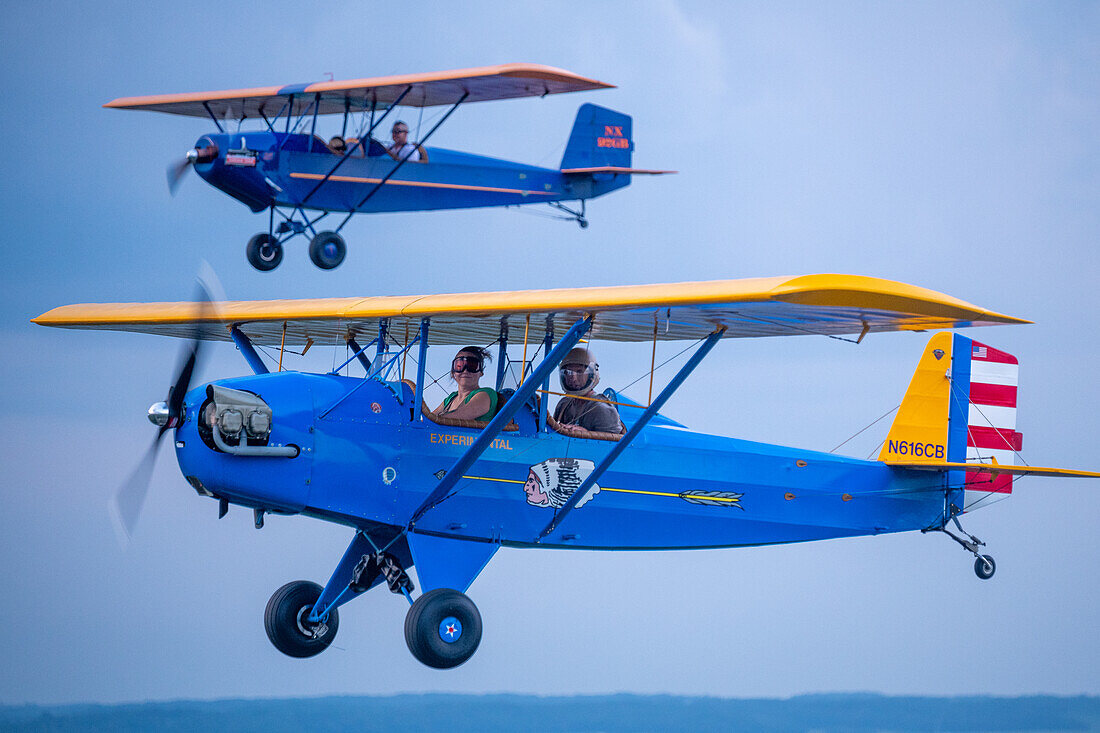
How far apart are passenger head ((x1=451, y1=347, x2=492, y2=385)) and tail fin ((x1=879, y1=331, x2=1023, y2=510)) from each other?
415 cm

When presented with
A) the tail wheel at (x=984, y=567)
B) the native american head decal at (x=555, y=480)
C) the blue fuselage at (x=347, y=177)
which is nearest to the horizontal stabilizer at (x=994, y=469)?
the tail wheel at (x=984, y=567)

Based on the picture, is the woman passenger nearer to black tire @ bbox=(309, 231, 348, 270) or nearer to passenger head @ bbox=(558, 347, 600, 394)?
passenger head @ bbox=(558, 347, 600, 394)

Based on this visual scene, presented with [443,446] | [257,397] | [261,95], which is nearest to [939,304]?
[443,446]

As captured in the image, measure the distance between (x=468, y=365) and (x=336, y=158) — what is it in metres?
5.60

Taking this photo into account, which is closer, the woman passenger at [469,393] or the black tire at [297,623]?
the woman passenger at [469,393]

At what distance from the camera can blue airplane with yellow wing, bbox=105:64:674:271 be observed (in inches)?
555

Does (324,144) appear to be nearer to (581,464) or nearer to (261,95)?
(261,95)

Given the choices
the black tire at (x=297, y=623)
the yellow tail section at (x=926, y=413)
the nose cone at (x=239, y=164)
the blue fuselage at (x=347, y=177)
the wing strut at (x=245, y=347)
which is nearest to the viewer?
the black tire at (x=297, y=623)

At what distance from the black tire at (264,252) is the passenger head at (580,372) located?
5.14 meters

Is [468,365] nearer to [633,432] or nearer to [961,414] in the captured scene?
[633,432]

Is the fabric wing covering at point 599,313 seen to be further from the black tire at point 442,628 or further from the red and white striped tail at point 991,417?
the red and white striped tail at point 991,417

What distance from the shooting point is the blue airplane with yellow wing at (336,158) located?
46.2 feet

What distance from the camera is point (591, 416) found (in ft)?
34.3

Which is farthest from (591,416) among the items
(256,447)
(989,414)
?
(989,414)
